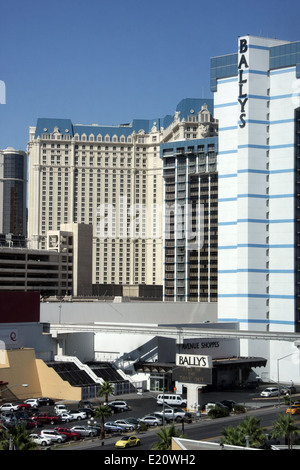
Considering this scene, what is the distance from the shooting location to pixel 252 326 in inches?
3059

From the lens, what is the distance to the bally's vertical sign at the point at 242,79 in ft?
255

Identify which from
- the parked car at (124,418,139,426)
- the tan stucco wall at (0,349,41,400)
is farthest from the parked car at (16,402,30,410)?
the parked car at (124,418,139,426)

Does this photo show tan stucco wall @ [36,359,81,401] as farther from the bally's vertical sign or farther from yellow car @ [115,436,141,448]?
the bally's vertical sign

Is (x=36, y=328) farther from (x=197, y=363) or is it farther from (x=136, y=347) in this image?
(x=197, y=363)

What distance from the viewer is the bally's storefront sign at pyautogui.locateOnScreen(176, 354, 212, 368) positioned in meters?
59.7

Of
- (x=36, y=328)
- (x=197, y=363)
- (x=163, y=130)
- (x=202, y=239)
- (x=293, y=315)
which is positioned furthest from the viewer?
(x=163, y=130)

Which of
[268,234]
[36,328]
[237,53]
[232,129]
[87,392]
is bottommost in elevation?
[87,392]

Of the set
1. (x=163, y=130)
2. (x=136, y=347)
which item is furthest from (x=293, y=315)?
(x=163, y=130)

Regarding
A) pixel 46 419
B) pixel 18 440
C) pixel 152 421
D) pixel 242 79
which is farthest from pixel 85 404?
pixel 242 79

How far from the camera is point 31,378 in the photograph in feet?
213

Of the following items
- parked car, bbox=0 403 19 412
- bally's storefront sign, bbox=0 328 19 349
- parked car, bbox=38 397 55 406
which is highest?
bally's storefront sign, bbox=0 328 19 349

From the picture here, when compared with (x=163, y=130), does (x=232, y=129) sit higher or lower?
lower
